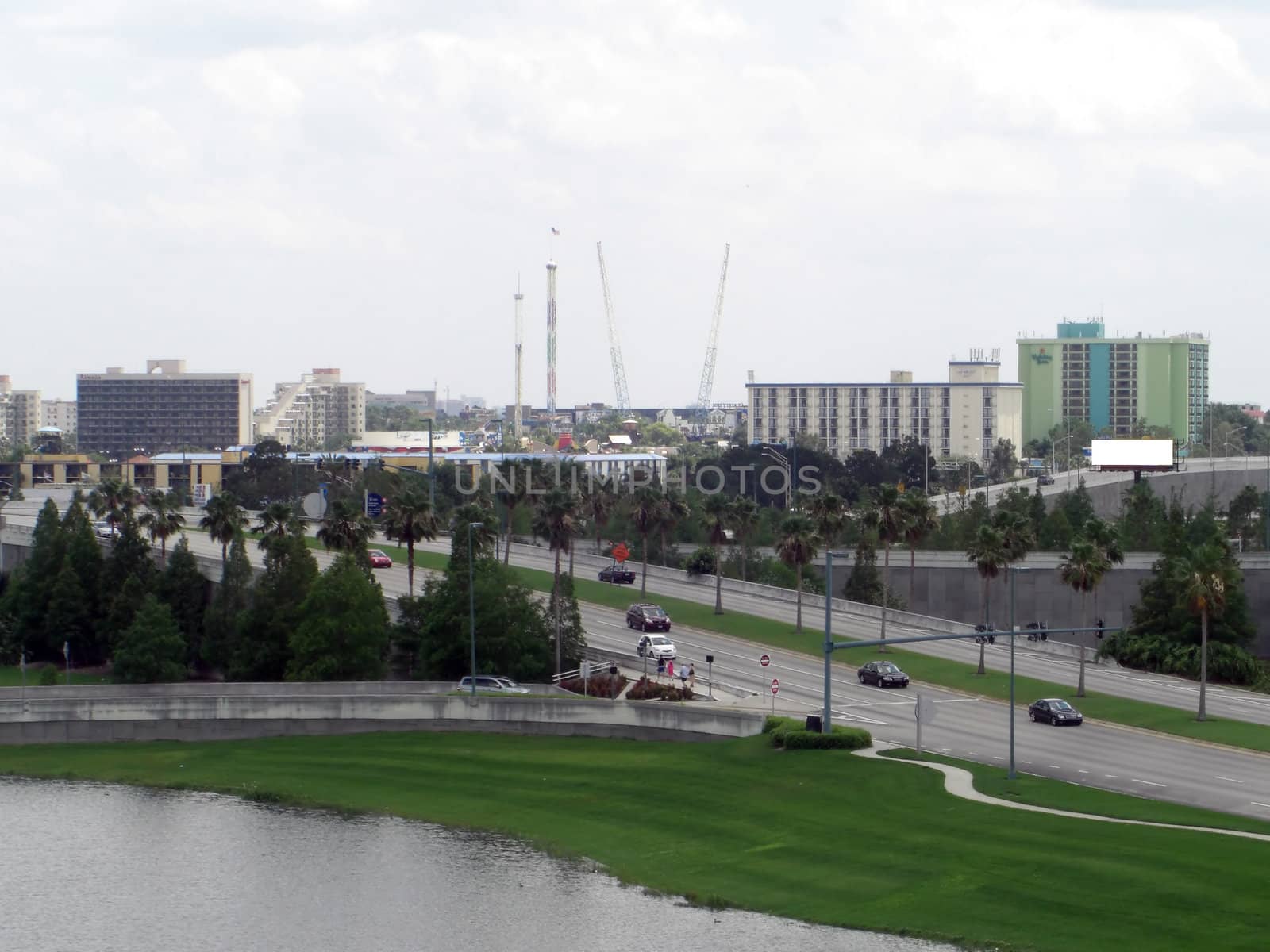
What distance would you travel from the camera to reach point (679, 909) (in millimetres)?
45062

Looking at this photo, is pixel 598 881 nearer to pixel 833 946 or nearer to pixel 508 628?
pixel 833 946

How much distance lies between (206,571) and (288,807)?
47.7m

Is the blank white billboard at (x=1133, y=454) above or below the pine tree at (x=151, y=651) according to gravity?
above

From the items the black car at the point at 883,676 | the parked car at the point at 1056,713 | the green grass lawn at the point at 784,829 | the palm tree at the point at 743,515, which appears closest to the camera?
the green grass lawn at the point at 784,829

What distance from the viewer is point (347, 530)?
94.1 m

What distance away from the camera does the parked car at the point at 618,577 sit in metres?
113

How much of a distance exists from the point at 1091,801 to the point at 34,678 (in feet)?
216

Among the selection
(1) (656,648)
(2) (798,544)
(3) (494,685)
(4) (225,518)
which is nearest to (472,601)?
(3) (494,685)

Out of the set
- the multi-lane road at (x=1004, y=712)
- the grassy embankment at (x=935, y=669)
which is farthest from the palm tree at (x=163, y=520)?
the grassy embankment at (x=935, y=669)

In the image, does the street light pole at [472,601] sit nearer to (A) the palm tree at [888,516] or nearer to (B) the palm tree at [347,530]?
(B) the palm tree at [347,530]

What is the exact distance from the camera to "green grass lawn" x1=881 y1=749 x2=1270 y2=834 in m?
49.8

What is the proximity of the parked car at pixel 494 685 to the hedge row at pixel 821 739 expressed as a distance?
655 inches

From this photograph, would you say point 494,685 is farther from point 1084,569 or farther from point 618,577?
point 618,577

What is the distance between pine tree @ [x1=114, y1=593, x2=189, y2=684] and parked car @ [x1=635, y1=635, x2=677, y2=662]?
25107 millimetres
